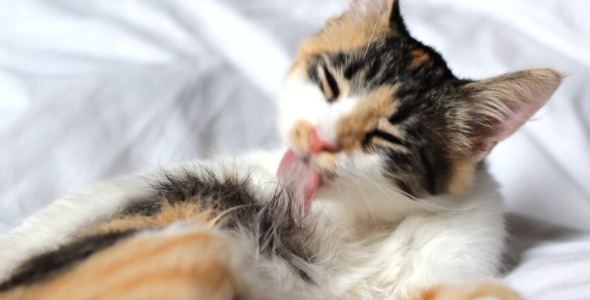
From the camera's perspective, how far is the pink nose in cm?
103

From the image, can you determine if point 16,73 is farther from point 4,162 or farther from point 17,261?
point 17,261

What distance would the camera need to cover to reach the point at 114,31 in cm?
186

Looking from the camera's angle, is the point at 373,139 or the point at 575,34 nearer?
the point at 373,139

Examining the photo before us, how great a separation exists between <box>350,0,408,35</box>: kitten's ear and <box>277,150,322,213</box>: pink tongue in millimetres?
344

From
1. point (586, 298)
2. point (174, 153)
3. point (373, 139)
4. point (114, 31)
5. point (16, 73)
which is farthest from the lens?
point (114, 31)

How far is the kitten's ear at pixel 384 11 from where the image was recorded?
1248 millimetres

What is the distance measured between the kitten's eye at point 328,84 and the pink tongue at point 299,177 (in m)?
0.12

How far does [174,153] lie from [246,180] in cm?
52

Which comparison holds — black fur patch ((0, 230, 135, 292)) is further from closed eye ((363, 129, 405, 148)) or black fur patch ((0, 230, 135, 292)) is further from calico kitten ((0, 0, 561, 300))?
closed eye ((363, 129, 405, 148))

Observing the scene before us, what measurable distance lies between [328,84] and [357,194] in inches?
8.1

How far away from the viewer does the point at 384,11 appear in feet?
4.14

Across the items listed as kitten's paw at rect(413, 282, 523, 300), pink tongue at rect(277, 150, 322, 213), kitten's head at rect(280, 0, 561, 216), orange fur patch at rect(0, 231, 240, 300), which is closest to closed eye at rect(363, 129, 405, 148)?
kitten's head at rect(280, 0, 561, 216)

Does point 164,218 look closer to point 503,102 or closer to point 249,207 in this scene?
point 249,207

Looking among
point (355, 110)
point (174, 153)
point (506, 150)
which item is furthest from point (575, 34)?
point (174, 153)
